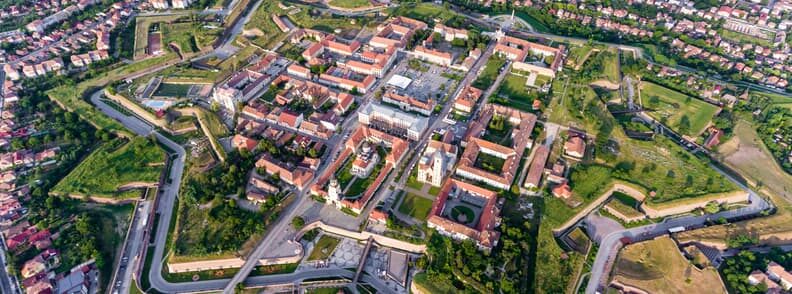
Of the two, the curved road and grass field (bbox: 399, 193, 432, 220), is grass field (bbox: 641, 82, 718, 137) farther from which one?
the curved road

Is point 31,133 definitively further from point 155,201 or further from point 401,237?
point 401,237

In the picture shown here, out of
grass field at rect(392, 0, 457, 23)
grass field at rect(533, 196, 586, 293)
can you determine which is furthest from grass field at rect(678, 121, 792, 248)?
grass field at rect(392, 0, 457, 23)

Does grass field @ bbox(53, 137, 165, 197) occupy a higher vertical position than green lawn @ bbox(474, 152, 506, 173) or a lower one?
lower

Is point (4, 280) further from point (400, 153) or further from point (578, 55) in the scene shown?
point (578, 55)

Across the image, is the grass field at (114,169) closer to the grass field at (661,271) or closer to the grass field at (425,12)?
the grass field at (425,12)

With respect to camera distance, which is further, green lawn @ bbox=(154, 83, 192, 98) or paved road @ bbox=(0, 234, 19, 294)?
green lawn @ bbox=(154, 83, 192, 98)

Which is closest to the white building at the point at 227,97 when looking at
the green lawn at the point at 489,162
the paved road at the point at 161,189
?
the paved road at the point at 161,189
